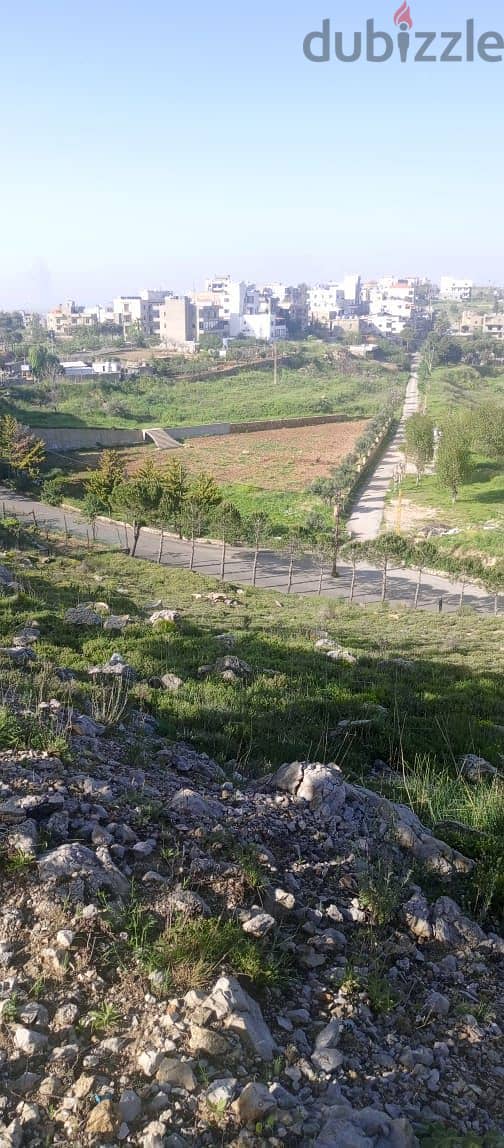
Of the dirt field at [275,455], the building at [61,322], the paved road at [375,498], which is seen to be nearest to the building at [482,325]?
the building at [61,322]

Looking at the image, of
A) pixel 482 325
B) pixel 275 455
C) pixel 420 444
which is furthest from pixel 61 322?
pixel 420 444

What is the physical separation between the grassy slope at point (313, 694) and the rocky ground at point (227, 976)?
0.80m

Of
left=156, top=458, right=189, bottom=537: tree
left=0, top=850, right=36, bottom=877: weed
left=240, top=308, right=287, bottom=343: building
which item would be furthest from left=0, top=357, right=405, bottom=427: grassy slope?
left=0, top=850, right=36, bottom=877: weed

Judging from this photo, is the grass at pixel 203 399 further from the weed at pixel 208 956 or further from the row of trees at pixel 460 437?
the weed at pixel 208 956

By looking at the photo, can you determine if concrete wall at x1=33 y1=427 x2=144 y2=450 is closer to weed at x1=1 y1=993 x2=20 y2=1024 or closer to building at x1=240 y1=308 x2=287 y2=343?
weed at x1=1 y1=993 x2=20 y2=1024

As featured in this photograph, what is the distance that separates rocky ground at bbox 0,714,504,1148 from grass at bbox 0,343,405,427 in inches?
1941

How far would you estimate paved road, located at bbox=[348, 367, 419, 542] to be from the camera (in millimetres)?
33094

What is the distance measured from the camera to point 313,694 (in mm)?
8227

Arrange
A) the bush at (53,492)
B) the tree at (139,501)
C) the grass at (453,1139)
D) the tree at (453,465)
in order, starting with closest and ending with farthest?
the grass at (453,1139), the tree at (139,501), the bush at (53,492), the tree at (453,465)

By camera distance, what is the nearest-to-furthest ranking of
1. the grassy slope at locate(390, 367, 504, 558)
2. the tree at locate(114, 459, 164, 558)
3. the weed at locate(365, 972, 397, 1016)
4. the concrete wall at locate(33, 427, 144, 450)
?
the weed at locate(365, 972, 397, 1016), the tree at locate(114, 459, 164, 558), the grassy slope at locate(390, 367, 504, 558), the concrete wall at locate(33, 427, 144, 450)

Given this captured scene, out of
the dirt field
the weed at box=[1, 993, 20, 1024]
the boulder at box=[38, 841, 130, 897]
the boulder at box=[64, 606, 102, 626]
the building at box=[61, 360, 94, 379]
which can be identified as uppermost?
the building at box=[61, 360, 94, 379]

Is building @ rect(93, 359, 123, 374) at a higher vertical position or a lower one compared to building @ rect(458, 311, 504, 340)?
lower

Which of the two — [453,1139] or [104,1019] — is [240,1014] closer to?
[104,1019]

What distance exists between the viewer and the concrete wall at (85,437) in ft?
161
